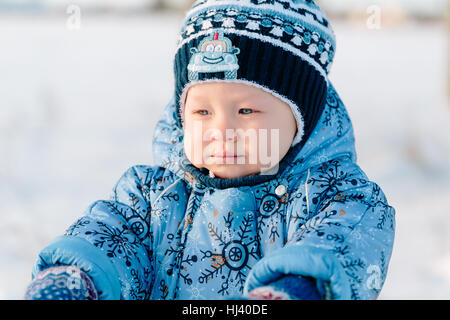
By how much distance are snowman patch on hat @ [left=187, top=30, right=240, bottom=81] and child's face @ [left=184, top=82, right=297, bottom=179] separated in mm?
41

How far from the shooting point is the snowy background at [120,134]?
11.3 feet

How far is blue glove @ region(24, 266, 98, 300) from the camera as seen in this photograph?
1.39m

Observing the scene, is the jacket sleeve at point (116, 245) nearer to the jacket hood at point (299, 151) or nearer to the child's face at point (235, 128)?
the jacket hood at point (299, 151)

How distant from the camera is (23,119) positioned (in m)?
5.58

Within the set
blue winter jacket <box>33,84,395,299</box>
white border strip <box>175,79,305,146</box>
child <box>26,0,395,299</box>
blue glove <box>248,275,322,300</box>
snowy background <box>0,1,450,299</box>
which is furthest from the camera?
snowy background <box>0,1,450,299</box>

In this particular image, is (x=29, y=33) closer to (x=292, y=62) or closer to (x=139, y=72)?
(x=139, y=72)

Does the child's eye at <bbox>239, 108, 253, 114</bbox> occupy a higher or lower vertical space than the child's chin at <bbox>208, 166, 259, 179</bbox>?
higher

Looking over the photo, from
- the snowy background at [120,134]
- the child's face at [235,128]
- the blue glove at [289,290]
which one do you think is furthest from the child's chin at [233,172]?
the snowy background at [120,134]

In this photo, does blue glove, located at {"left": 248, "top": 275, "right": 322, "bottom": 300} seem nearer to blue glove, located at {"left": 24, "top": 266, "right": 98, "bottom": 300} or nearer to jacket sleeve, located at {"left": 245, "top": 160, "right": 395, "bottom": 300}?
jacket sleeve, located at {"left": 245, "top": 160, "right": 395, "bottom": 300}

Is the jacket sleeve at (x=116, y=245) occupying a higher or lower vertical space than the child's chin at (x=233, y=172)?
lower

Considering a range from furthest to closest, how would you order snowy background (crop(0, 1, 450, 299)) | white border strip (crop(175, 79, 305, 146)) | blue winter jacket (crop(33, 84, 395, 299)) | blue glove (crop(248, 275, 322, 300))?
snowy background (crop(0, 1, 450, 299)) → white border strip (crop(175, 79, 305, 146)) → blue winter jacket (crop(33, 84, 395, 299)) → blue glove (crop(248, 275, 322, 300))

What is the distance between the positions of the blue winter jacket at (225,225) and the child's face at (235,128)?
0.05 meters

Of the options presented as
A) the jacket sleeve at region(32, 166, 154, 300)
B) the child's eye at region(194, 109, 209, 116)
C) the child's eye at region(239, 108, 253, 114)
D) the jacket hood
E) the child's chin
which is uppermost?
the child's eye at region(194, 109, 209, 116)

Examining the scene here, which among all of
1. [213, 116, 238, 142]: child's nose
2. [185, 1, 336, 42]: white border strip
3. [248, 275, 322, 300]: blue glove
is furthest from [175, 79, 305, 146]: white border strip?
[248, 275, 322, 300]: blue glove
